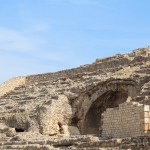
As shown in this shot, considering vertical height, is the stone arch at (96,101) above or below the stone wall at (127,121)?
above

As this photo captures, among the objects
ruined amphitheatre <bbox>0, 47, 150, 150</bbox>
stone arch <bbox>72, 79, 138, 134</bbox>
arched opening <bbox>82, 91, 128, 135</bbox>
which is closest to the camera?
ruined amphitheatre <bbox>0, 47, 150, 150</bbox>

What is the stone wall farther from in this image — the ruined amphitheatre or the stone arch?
the stone arch

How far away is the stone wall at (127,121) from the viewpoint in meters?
18.5

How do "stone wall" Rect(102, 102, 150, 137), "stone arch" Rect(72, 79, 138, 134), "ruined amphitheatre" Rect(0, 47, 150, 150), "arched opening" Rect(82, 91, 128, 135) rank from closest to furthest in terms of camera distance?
"stone wall" Rect(102, 102, 150, 137)
"ruined amphitheatre" Rect(0, 47, 150, 150)
"stone arch" Rect(72, 79, 138, 134)
"arched opening" Rect(82, 91, 128, 135)

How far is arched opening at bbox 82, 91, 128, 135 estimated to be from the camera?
2927 centimetres

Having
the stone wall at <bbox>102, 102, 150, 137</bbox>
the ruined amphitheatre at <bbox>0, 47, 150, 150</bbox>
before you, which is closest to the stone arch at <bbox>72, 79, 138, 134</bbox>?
the ruined amphitheatre at <bbox>0, 47, 150, 150</bbox>

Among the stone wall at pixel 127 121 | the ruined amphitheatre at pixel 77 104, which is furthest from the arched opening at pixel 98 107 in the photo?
the stone wall at pixel 127 121

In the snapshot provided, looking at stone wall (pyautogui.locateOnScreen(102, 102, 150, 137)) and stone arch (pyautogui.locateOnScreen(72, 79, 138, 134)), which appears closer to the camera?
stone wall (pyautogui.locateOnScreen(102, 102, 150, 137))

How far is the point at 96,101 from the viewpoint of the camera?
96.3 ft

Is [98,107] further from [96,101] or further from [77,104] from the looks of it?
[77,104]

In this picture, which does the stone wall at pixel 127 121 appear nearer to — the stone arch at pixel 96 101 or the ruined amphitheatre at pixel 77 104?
the ruined amphitheatre at pixel 77 104

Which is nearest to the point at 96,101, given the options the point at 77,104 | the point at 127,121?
the point at 77,104

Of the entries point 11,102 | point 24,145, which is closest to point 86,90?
point 11,102

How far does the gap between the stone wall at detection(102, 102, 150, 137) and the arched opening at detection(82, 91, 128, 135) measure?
857 cm
